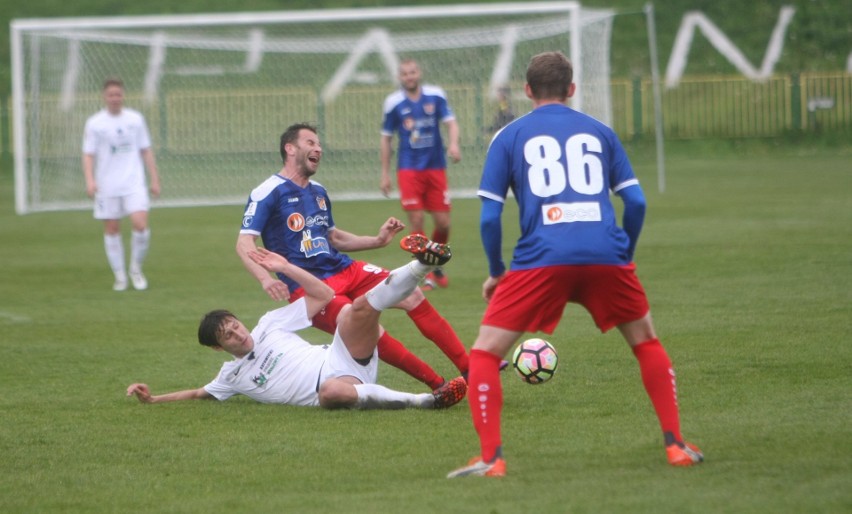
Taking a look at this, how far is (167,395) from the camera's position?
7410 millimetres

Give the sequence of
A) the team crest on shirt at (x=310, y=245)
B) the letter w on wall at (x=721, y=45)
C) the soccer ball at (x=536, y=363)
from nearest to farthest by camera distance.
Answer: the soccer ball at (x=536, y=363), the team crest on shirt at (x=310, y=245), the letter w on wall at (x=721, y=45)

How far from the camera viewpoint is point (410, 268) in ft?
21.0

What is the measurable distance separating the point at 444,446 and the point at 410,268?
97cm

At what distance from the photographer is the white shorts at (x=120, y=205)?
12969 mm

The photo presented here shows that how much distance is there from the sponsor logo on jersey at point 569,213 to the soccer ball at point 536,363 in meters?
1.66

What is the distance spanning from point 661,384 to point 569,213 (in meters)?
0.89

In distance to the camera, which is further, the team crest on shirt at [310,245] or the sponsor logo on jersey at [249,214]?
the team crest on shirt at [310,245]

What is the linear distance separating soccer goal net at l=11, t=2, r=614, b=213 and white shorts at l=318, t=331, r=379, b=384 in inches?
517

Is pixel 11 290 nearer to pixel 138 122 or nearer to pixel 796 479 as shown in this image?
pixel 138 122

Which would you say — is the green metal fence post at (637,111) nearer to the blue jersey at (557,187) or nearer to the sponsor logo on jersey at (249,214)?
the sponsor logo on jersey at (249,214)

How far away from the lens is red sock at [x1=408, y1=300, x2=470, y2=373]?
24.5ft

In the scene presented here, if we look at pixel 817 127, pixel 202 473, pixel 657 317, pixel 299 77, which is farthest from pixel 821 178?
pixel 202 473

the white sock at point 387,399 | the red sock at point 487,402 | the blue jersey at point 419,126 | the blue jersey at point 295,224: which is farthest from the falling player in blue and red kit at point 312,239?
the blue jersey at point 419,126

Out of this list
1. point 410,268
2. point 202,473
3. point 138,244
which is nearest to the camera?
point 202,473
